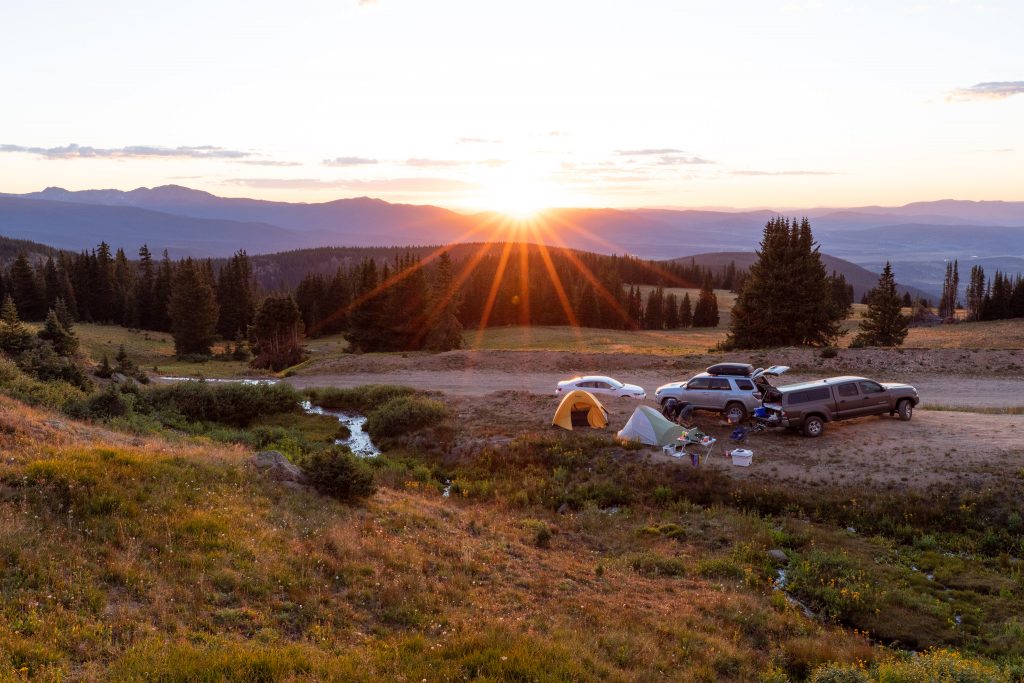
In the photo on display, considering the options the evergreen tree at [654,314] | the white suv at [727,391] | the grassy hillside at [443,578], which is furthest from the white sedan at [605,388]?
the evergreen tree at [654,314]

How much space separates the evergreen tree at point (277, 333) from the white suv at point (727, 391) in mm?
42457

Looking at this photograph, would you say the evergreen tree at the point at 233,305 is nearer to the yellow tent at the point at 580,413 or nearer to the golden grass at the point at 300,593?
the yellow tent at the point at 580,413

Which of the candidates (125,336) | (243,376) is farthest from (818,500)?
(125,336)

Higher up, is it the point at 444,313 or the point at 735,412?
the point at 444,313

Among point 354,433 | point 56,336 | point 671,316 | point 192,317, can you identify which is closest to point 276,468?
point 354,433

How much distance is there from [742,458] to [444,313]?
140 feet

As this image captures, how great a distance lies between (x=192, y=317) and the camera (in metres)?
66.3

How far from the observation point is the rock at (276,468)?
17.2m

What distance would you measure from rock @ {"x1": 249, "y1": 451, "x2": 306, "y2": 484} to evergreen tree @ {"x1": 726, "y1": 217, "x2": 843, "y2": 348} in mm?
41932

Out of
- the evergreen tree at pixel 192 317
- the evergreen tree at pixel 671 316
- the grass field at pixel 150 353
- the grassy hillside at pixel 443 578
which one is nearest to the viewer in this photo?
the grassy hillside at pixel 443 578

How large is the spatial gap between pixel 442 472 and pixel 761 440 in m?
12.9

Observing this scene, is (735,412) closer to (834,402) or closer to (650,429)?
(834,402)

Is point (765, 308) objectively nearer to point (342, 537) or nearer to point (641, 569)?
point (641, 569)

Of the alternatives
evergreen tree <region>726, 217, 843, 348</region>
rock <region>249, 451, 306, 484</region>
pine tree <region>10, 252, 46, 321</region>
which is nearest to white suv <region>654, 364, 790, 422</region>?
rock <region>249, 451, 306, 484</region>
